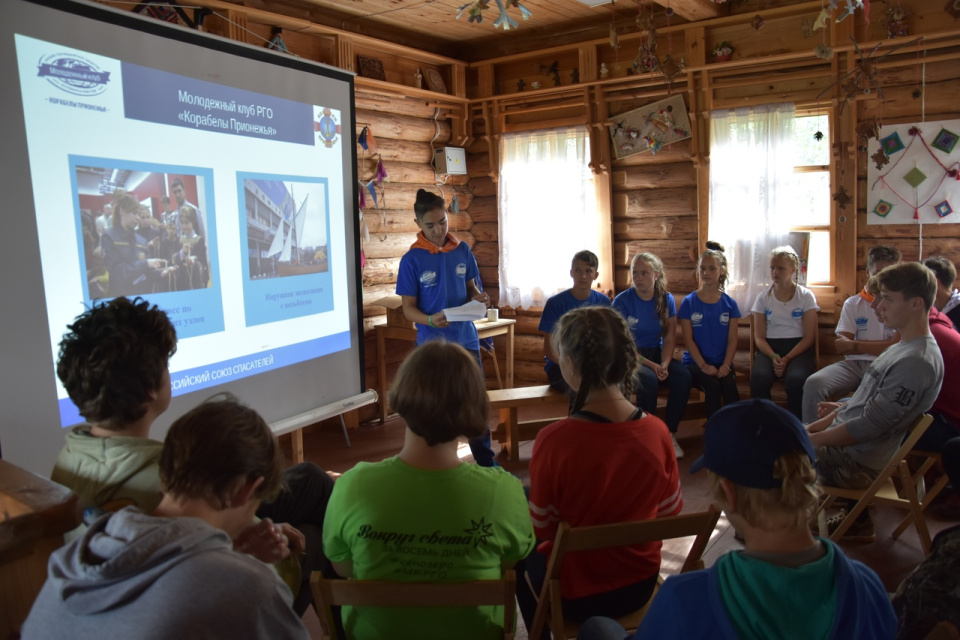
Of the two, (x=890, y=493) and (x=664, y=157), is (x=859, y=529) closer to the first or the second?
(x=890, y=493)

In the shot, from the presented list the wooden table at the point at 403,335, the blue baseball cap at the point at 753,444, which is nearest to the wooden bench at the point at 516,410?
the wooden table at the point at 403,335

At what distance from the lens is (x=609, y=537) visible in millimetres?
1559

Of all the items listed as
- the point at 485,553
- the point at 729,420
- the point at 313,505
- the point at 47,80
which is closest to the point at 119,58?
the point at 47,80

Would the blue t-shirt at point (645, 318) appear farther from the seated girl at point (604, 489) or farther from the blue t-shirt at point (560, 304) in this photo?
the seated girl at point (604, 489)

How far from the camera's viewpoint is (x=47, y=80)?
2.26 m

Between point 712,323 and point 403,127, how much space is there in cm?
285

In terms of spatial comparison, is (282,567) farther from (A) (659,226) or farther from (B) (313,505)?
(A) (659,226)

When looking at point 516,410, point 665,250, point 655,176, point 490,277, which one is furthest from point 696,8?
point 516,410

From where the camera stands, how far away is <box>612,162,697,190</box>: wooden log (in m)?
5.32

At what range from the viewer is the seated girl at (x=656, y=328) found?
452 centimetres

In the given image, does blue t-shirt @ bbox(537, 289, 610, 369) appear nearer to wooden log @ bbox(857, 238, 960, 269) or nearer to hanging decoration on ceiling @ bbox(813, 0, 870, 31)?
hanging decoration on ceiling @ bbox(813, 0, 870, 31)

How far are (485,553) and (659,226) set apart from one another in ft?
14.5

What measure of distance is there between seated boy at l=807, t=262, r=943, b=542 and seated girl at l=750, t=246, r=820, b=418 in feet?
5.60

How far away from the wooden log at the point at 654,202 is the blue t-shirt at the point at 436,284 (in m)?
2.23
